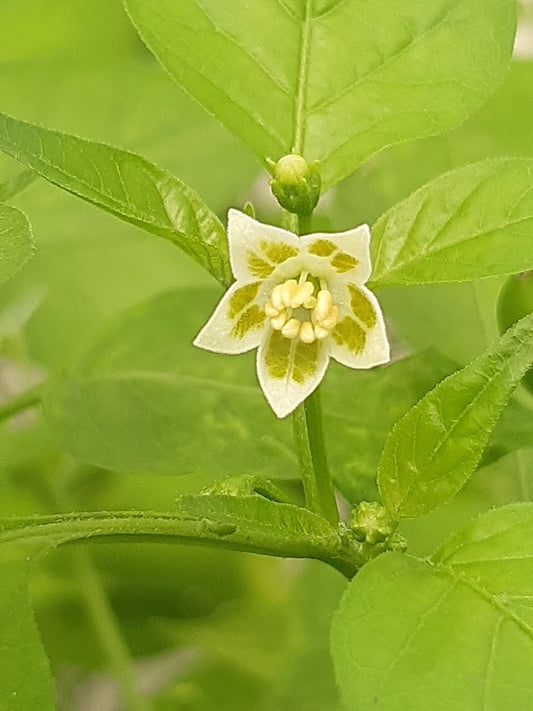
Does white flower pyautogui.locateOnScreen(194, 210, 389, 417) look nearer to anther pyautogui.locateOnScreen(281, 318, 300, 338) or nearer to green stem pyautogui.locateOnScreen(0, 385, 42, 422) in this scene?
anther pyautogui.locateOnScreen(281, 318, 300, 338)

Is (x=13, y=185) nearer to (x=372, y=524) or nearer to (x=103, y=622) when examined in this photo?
(x=372, y=524)

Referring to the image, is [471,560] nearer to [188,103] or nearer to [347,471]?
[347,471]

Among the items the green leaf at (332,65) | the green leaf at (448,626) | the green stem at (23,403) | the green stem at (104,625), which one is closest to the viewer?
the green leaf at (448,626)

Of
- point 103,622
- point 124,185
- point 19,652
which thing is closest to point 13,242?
point 124,185

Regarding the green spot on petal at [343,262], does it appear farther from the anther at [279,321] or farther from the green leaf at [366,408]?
the green leaf at [366,408]

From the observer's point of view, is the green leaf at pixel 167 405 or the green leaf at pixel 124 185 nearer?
the green leaf at pixel 124 185

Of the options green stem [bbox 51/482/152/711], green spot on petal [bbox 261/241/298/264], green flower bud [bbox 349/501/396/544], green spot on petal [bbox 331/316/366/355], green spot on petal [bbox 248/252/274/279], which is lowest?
green stem [bbox 51/482/152/711]

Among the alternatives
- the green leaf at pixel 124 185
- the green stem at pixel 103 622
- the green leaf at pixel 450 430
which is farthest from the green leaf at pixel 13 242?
the green stem at pixel 103 622

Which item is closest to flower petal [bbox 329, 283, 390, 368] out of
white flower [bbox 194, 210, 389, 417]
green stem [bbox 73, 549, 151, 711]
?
white flower [bbox 194, 210, 389, 417]
